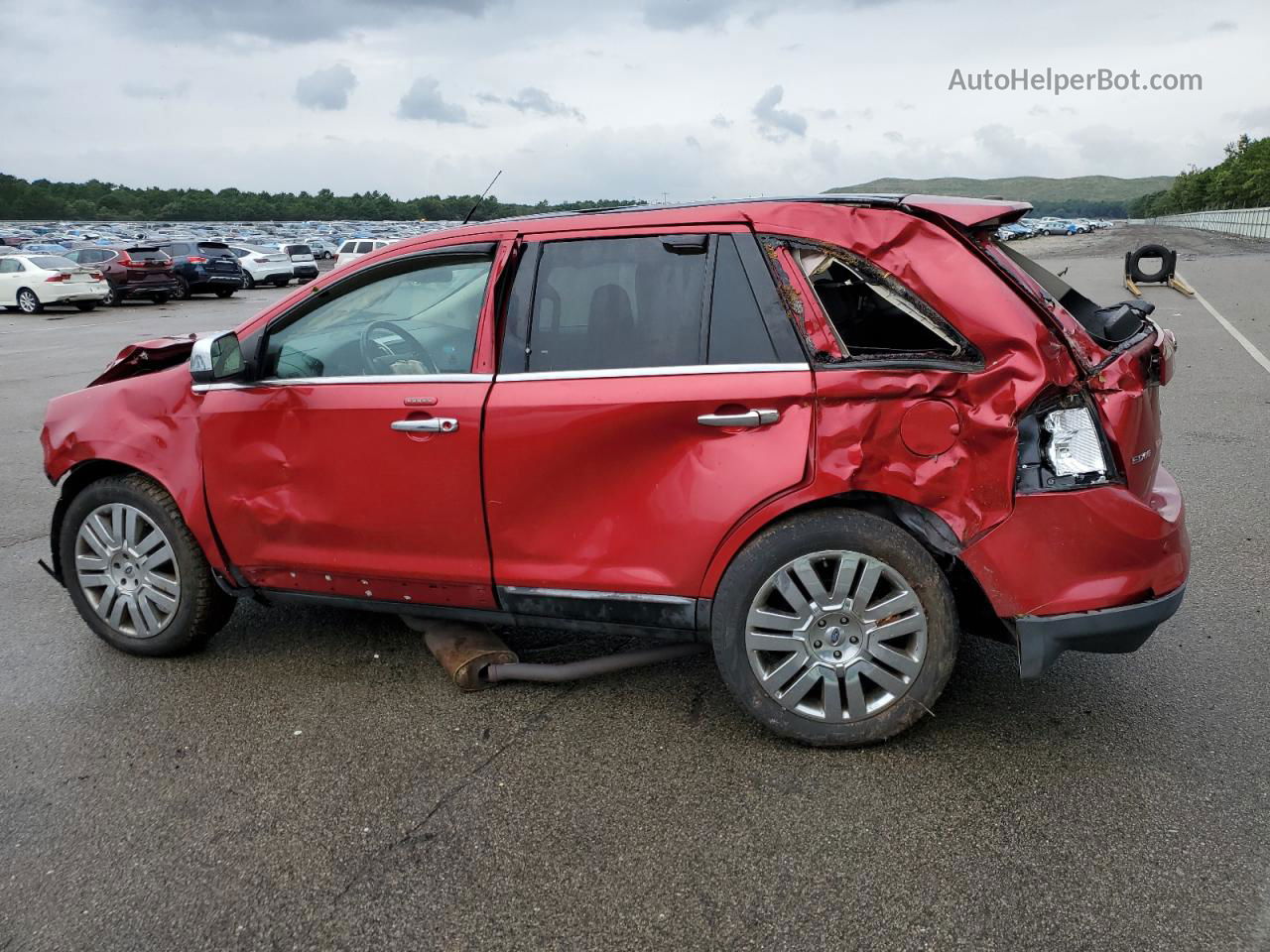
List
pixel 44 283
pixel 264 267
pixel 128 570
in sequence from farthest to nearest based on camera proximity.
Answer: pixel 264 267, pixel 44 283, pixel 128 570

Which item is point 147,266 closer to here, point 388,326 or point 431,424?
point 388,326

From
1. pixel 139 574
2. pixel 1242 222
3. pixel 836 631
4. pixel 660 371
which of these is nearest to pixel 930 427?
pixel 836 631

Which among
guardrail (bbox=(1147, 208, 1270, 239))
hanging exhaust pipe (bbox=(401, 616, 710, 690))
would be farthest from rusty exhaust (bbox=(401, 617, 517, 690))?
guardrail (bbox=(1147, 208, 1270, 239))

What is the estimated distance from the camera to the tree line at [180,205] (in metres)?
115

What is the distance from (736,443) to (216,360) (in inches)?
80.4

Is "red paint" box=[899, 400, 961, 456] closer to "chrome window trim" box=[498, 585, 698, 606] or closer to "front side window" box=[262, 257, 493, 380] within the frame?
"chrome window trim" box=[498, 585, 698, 606]

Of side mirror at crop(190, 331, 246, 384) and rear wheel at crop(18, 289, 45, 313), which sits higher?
side mirror at crop(190, 331, 246, 384)

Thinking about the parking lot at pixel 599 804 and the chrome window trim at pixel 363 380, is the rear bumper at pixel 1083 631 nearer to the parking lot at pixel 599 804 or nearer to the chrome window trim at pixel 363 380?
the parking lot at pixel 599 804

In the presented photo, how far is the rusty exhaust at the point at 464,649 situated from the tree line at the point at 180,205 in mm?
104514

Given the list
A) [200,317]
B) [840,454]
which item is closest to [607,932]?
[840,454]

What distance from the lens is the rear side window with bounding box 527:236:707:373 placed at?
Result: 3537 millimetres

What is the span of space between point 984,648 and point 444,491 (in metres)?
2.26

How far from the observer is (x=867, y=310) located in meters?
3.47

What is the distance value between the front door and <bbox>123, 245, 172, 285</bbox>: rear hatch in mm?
27216
